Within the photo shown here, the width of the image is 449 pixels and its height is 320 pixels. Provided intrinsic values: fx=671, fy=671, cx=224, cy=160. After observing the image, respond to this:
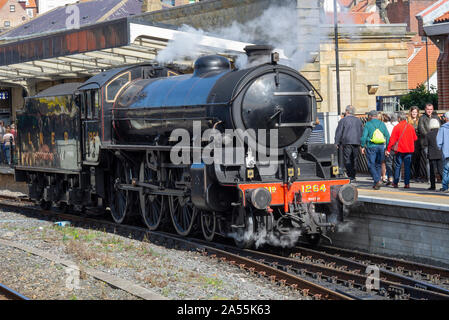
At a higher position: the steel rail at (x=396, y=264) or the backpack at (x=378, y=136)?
the backpack at (x=378, y=136)

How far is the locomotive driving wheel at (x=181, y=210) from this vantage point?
11.6 meters

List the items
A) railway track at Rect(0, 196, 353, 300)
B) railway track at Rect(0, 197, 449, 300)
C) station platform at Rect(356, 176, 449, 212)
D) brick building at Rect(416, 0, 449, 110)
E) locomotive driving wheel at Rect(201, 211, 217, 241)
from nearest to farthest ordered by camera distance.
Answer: railway track at Rect(0, 197, 449, 300), railway track at Rect(0, 196, 353, 300), station platform at Rect(356, 176, 449, 212), locomotive driving wheel at Rect(201, 211, 217, 241), brick building at Rect(416, 0, 449, 110)

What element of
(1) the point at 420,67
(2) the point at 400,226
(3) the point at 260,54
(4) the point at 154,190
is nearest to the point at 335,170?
(2) the point at 400,226

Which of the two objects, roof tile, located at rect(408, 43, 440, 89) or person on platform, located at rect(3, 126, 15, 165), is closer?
person on platform, located at rect(3, 126, 15, 165)

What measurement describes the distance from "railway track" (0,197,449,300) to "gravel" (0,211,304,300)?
0.19 m

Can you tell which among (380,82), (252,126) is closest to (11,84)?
(380,82)

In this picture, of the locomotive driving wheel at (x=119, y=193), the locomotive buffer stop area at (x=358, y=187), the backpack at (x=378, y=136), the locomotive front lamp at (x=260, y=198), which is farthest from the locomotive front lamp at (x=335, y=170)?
the locomotive driving wheel at (x=119, y=193)

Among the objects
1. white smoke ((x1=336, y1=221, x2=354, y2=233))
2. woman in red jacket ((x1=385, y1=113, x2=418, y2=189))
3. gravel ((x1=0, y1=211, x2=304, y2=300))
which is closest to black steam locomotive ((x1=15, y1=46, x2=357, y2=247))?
white smoke ((x1=336, y1=221, x2=354, y2=233))

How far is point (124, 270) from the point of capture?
9.34 m

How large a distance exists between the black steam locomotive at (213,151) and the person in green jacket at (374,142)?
2.47m

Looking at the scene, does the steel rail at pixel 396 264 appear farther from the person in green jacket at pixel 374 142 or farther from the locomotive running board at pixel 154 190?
the person in green jacket at pixel 374 142

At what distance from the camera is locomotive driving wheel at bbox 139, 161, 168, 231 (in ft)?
41.5

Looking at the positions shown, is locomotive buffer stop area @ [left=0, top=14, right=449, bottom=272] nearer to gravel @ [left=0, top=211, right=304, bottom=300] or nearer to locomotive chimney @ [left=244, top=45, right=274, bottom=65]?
gravel @ [left=0, top=211, right=304, bottom=300]
